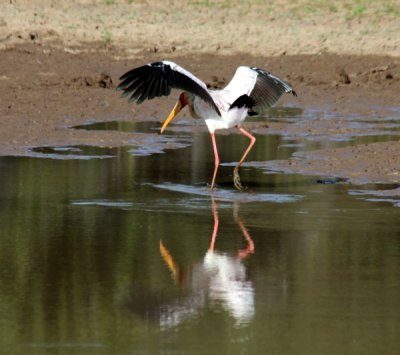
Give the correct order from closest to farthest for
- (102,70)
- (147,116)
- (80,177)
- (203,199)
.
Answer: (203,199) < (80,177) < (147,116) < (102,70)

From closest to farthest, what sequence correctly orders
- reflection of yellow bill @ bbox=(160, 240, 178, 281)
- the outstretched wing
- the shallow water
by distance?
1. the shallow water
2. reflection of yellow bill @ bbox=(160, 240, 178, 281)
3. the outstretched wing

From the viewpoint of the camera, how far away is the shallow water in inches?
241

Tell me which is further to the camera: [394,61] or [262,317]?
[394,61]

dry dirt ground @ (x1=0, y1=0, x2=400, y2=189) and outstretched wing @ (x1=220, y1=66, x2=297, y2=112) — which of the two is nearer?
outstretched wing @ (x1=220, y1=66, x2=297, y2=112)

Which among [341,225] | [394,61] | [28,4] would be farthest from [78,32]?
[341,225]

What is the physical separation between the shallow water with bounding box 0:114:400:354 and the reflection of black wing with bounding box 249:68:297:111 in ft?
2.26

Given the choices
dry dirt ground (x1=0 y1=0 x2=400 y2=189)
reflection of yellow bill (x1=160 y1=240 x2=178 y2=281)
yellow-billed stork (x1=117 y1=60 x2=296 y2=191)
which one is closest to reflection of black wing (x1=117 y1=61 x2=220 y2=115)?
yellow-billed stork (x1=117 y1=60 x2=296 y2=191)

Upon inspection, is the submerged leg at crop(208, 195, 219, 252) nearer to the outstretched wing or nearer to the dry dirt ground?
the outstretched wing

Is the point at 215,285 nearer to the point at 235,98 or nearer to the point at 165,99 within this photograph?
the point at 235,98

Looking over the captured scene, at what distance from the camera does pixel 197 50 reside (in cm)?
2178

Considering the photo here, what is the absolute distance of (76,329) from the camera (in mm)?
6184

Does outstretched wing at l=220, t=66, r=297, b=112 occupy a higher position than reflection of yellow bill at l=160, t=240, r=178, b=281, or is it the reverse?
outstretched wing at l=220, t=66, r=297, b=112

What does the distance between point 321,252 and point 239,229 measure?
0.93 metres

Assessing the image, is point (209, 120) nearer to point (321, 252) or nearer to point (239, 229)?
point (239, 229)
